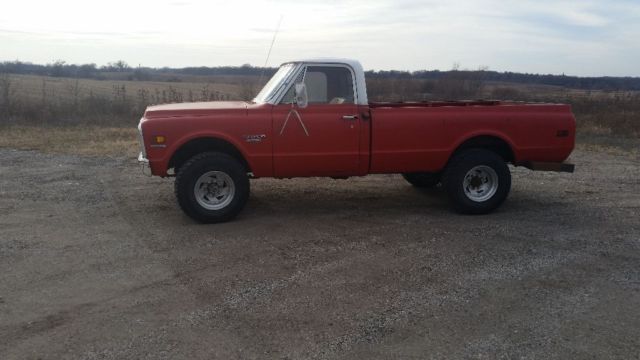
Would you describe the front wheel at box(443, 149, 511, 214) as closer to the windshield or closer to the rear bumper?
the rear bumper

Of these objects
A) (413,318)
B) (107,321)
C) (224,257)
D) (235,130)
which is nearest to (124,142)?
(235,130)

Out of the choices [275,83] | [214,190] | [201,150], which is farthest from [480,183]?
[201,150]

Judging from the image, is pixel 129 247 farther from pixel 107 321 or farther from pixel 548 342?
pixel 548 342

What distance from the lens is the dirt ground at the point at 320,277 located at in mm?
4062

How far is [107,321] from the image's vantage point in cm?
435

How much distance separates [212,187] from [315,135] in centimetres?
149

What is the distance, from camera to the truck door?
275 inches

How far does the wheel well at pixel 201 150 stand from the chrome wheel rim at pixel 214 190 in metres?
0.33

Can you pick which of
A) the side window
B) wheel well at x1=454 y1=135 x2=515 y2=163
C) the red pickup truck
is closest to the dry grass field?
the side window

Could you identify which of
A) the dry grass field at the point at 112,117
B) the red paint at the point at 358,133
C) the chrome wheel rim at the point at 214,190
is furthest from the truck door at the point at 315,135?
the dry grass field at the point at 112,117

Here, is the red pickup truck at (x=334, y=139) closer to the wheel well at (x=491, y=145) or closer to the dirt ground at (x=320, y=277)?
the wheel well at (x=491, y=145)

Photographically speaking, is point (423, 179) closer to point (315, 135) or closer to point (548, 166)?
point (548, 166)

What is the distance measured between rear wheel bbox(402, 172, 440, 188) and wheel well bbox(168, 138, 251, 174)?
9.66ft

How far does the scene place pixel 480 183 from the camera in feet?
25.3
